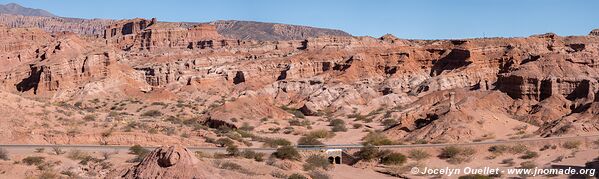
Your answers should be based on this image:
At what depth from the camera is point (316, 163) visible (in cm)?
2852

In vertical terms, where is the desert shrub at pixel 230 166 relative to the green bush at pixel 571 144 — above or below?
above

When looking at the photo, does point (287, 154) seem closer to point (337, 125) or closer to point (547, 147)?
point (547, 147)

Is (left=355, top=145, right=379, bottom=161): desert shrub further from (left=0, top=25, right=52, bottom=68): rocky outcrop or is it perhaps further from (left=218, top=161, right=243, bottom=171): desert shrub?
(left=0, top=25, right=52, bottom=68): rocky outcrop

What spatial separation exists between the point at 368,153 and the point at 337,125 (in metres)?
22.1

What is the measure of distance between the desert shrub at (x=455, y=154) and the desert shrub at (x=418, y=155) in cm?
75

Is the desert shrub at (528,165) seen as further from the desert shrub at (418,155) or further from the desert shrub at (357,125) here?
the desert shrub at (357,125)

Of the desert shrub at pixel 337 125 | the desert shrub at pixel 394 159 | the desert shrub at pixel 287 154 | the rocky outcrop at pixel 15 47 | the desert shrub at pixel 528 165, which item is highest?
the rocky outcrop at pixel 15 47

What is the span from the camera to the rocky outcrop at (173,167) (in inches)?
675

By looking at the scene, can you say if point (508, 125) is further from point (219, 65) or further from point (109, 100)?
point (219, 65)

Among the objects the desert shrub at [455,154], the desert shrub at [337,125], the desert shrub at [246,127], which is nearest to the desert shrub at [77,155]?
the desert shrub at [455,154]

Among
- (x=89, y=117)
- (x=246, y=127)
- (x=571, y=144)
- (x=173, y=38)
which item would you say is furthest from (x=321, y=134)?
(x=173, y=38)

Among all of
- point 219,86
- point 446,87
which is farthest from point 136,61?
point 446,87

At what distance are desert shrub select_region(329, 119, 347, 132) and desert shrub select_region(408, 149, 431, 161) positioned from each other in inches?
747

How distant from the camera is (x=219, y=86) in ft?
264
